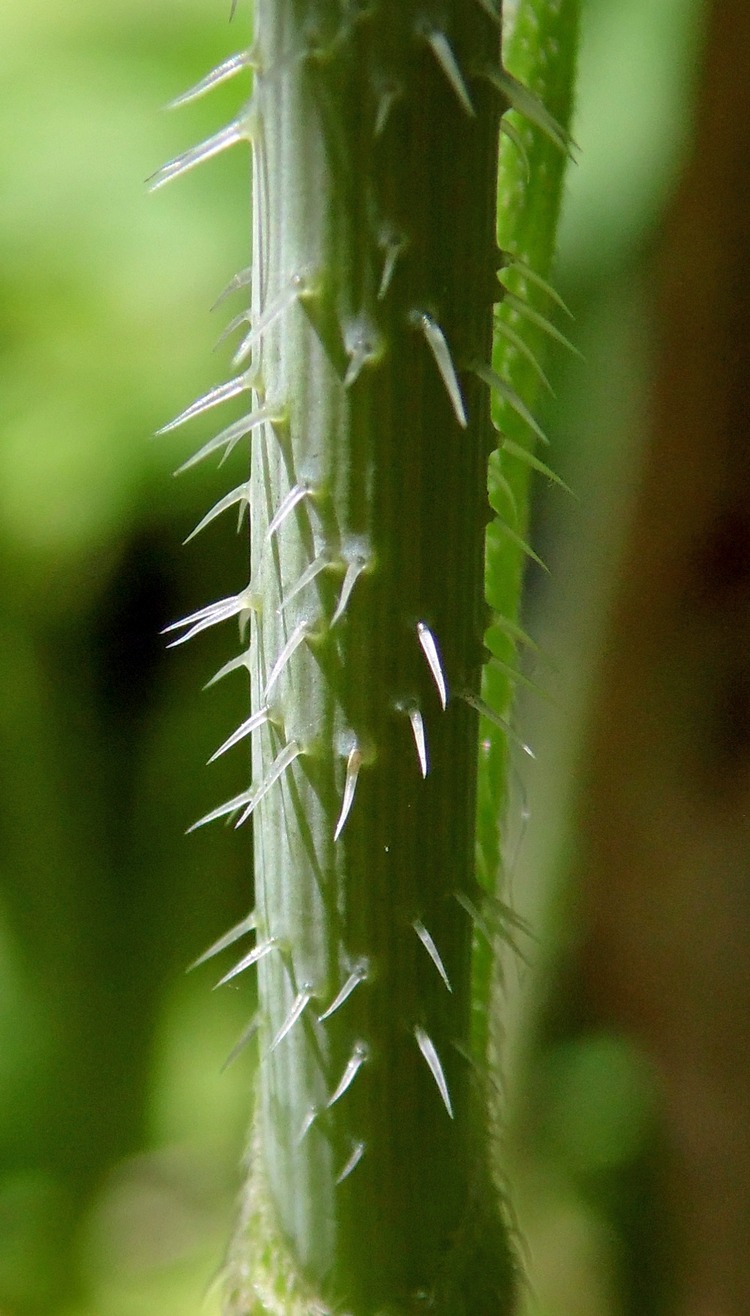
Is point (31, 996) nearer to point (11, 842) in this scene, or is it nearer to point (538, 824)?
point (11, 842)

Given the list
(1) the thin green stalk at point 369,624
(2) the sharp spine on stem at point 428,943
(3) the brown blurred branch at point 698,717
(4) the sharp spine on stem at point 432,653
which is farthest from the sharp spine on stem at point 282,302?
(3) the brown blurred branch at point 698,717

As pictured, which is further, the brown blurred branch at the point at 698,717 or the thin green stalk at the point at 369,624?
the brown blurred branch at the point at 698,717

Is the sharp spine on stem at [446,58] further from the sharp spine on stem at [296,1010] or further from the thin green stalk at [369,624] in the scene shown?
the sharp spine on stem at [296,1010]

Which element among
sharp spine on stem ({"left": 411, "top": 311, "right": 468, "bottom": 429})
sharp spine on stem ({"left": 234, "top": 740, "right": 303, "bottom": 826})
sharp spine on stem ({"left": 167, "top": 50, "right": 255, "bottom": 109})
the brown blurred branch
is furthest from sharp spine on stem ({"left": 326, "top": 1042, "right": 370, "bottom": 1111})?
the brown blurred branch

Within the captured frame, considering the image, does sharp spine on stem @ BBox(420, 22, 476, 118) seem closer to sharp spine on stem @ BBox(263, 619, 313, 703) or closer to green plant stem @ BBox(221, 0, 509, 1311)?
green plant stem @ BBox(221, 0, 509, 1311)

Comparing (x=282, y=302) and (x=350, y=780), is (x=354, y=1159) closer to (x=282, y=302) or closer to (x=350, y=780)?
(x=350, y=780)

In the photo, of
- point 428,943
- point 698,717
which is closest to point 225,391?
point 428,943

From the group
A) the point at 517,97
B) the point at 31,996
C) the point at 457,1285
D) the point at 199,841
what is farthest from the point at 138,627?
the point at 517,97
